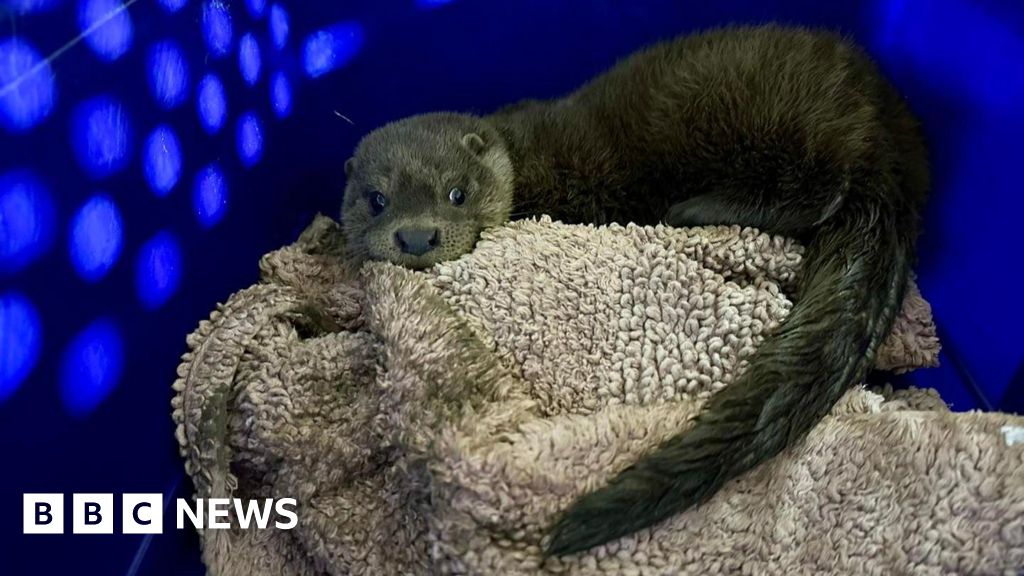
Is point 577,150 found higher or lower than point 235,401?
higher

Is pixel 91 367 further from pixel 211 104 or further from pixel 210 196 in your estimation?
pixel 211 104

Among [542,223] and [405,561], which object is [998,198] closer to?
[542,223]

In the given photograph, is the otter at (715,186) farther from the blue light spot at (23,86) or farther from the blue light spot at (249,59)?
the blue light spot at (23,86)

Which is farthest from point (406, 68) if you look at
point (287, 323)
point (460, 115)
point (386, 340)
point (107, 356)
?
point (107, 356)

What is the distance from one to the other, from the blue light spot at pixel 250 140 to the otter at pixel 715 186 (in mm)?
181

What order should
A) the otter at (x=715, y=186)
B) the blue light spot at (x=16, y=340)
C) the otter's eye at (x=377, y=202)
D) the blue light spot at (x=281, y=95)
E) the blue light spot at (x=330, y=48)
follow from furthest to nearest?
the blue light spot at (x=330, y=48) < the blue light spot at (x=281, y=95) < the otter's eye at (x=377, y=202) < the otter at (x=715, y=186) < the blue light spot at (x=16, y=340)

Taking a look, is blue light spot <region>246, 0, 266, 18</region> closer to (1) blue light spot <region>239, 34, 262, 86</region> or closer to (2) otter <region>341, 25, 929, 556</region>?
(1) blue light spot <region>239, 34, 262, 86</region>

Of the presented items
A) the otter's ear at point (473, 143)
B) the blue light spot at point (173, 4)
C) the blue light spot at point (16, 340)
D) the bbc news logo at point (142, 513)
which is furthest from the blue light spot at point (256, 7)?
the bbc news logo at point (142, 513)

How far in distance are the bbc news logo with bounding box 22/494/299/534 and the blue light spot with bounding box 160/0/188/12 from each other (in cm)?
75

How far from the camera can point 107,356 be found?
3.75ft

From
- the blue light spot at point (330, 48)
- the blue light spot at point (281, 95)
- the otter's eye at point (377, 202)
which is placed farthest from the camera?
the blue light spot at point (330, 48)

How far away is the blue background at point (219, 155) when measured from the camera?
1.03 metres

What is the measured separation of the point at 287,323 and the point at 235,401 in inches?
7.2

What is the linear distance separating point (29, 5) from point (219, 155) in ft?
1.56
